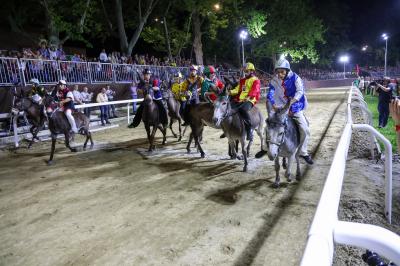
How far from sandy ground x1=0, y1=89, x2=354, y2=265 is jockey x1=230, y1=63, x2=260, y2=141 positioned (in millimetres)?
1249

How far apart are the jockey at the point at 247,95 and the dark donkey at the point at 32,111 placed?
813 cm

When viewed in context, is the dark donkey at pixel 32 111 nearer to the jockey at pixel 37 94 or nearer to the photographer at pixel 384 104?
the jockey at pixel 37 94

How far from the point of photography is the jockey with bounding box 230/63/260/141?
8.41 metres

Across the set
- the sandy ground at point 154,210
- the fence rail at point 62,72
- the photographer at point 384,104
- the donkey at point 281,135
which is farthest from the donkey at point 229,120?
the photographer at point 384,104

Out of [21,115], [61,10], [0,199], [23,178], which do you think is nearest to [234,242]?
[0,199]

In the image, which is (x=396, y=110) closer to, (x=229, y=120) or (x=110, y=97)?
(x=229, y=120)

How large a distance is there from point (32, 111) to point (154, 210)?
9.02 m

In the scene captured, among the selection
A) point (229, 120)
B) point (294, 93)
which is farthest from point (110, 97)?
point (294, 93)

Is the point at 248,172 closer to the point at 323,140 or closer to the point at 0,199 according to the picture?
the point at 323,140

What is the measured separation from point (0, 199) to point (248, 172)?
5.48 m

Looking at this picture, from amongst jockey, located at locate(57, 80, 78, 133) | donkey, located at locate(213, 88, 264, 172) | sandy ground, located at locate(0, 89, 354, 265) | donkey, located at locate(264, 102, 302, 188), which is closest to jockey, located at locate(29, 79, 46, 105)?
jockey, located at locate(57, 80, 78, 133)

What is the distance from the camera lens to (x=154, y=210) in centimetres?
559

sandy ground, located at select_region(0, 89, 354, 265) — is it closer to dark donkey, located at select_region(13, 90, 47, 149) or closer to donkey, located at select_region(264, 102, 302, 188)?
donkey, located at select_region(264, 102, 302, 188)

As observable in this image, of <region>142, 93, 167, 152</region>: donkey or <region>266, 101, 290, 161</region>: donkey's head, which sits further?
<region>142, 93, 167, 152</region>: donkey
